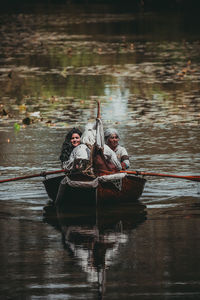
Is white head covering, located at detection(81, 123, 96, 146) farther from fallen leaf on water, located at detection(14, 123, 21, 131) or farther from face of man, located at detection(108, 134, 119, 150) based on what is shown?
fallen leaf on water, located at detection(14, 123, 21, 131)

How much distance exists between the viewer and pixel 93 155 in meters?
15.3

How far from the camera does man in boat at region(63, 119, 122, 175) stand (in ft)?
50.1

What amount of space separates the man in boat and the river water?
28.6 inches

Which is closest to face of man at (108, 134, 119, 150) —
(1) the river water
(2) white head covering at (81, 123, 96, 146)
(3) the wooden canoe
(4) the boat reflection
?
(2) white head covering at (81, 123, 96, 146)

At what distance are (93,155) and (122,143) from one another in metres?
6.07

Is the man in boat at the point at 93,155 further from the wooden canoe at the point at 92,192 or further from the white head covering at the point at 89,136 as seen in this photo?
the wooden canoe at the point at 92,192

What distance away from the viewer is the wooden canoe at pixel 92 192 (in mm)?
15203

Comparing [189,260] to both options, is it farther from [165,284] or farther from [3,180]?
[3,180]

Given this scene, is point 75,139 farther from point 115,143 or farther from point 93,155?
point 115,143

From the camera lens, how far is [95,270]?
11359 millimetres

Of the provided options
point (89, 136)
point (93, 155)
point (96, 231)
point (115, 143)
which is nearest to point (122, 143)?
point (115, 143)

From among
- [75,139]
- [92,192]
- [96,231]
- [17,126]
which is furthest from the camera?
[17,126]

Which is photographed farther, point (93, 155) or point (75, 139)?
point (75, 139)

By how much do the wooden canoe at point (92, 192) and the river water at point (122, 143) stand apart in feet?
0.81
